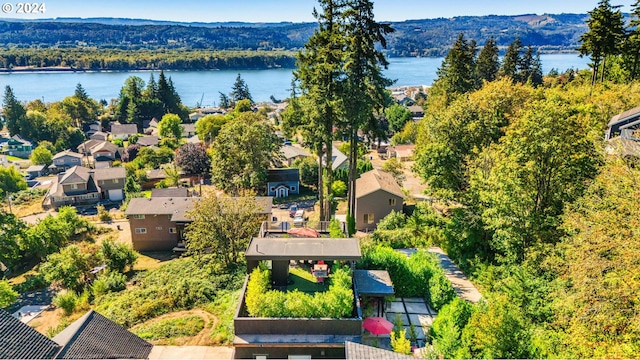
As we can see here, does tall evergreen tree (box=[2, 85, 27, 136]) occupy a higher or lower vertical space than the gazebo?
higher

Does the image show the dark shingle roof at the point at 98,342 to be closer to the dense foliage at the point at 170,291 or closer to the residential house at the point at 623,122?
the dense foliage at the point at 170,291

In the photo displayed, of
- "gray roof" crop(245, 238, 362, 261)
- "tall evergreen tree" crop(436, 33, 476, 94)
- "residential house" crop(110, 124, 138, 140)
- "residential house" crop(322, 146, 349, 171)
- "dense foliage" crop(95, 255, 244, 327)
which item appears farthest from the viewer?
"residential house" crop(110, 124, 138, 140)

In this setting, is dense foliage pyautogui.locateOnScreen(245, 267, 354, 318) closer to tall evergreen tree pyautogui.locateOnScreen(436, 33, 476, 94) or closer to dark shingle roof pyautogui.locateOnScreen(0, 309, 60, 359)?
dark shingle roof pyautogui.locateOnScreen(0, 309, 60, 359)

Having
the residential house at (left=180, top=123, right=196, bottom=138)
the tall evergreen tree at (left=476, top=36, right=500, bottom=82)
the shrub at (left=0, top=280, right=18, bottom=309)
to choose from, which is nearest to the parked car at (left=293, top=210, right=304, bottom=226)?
the shrub at (left=0, top=280, right=18, bottom=309)

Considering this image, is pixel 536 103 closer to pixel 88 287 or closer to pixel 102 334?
pixel 102 334

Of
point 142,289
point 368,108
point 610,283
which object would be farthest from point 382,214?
point 610,283
